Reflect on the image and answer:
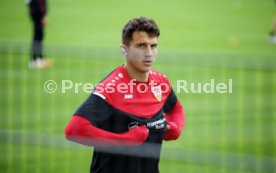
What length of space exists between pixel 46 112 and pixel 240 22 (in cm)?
1197

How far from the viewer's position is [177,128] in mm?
5535

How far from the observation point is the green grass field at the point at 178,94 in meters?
6.17

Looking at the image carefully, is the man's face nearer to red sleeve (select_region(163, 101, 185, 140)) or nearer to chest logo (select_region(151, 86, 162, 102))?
chest logo (select_region(151, 86, 162, 102))

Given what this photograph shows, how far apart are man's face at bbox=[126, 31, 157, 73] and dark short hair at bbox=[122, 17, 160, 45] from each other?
3 cm

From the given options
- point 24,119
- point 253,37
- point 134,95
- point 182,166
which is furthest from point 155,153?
point 253,37

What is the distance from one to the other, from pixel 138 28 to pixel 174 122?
90cm

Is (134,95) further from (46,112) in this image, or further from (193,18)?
(193,18)

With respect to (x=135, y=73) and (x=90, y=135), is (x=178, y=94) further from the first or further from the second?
(x=90, y=135)

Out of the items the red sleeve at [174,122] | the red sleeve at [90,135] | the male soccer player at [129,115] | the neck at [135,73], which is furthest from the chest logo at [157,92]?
the red sleeve at [90,135]

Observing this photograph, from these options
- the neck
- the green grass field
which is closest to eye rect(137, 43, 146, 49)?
the neck

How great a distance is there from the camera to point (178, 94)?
11172 millimetres

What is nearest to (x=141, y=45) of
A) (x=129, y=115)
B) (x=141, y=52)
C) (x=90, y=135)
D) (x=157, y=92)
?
(x=141, y=52)

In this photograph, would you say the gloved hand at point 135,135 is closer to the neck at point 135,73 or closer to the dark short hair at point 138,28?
the neck at point 135,73

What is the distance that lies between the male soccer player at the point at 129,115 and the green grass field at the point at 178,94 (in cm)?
28
